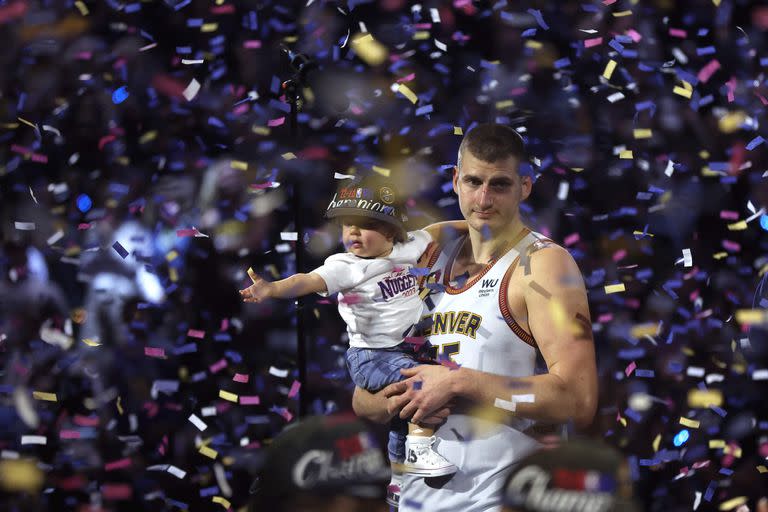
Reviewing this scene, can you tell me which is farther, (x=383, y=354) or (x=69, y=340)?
(x=69, y=340)

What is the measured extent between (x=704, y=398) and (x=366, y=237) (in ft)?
8.96

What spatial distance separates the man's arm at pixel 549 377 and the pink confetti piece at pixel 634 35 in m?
1.83

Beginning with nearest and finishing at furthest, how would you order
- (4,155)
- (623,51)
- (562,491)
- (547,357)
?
1. (562,491)
2. (547,357)
3. (623,51)
4. (4,155)

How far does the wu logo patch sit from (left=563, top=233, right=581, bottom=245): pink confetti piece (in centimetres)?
126

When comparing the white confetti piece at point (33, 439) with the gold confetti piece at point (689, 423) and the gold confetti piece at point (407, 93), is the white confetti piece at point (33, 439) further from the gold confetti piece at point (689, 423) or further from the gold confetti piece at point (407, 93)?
the gold confetti piece at point (689, 423)

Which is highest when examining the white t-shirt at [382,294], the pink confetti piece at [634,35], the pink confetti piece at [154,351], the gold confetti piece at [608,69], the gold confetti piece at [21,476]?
the pink confetti piece at [634,35]

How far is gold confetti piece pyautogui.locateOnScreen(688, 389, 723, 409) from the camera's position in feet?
15.6

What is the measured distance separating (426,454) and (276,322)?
6.67 feet

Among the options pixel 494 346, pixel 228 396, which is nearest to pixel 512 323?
pixel 494 346

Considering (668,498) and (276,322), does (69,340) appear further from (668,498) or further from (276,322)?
(668,498)

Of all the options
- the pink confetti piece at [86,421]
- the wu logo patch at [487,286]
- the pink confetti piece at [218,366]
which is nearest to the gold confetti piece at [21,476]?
the pink confetti piece at [86,421]

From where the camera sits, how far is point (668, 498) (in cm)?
493

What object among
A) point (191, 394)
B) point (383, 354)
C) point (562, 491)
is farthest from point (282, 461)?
point (191, 394)

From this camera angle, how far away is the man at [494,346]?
2578 mm
